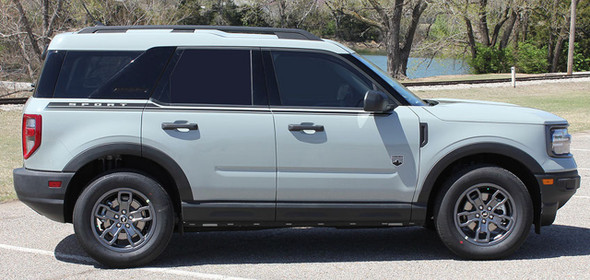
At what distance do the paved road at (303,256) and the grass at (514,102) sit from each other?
2708 millimetres

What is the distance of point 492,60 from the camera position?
43.1m

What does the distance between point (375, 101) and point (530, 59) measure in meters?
42.0

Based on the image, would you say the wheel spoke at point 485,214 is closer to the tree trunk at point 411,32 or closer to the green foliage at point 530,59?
the tree trunk at point 411,32

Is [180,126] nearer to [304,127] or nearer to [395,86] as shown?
[304,127]

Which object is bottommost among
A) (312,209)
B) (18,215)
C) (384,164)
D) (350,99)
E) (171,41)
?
(18,215)

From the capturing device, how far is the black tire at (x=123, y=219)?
17.8 feet

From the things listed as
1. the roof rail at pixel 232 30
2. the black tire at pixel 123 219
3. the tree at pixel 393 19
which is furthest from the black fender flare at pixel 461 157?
the tree at pixel 393 19

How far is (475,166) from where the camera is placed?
5672mm

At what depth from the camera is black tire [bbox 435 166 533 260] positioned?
557cm

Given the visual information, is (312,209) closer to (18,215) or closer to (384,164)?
(384,164)

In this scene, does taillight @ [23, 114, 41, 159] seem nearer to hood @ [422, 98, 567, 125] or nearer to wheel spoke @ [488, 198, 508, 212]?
hood @ [422, 98, 567, 125]

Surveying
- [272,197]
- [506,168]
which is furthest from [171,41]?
[506,168]

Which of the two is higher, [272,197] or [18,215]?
[272,197]

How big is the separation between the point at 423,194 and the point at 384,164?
0.41 metres
